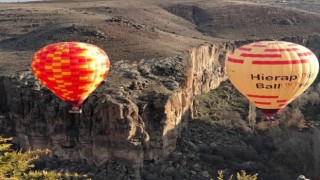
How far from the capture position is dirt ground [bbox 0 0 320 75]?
39094 mm

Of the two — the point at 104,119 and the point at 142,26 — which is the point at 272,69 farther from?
the point at 142,26

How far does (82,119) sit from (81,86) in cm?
491

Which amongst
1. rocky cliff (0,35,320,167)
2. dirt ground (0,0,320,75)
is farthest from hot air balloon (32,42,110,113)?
dirt ground (0,0,320,75)

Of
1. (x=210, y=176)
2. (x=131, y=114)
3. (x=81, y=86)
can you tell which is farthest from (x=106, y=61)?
(x=210, y=176)

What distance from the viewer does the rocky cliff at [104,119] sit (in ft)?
88.9

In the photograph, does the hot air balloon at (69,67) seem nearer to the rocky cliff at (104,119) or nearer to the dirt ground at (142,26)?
the rocky cliff at (104,119)

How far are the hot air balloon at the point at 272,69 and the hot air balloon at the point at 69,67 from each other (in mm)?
6000

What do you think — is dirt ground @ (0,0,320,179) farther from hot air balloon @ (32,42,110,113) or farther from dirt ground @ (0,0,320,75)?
hot air balloon @ (32,42,110,113)

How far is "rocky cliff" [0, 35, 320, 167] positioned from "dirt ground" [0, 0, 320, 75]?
408 cm

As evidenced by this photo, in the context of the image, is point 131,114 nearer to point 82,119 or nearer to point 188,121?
point 82,119

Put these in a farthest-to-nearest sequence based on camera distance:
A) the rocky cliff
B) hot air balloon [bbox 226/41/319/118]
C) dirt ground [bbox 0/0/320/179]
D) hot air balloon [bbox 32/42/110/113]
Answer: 1. dirt ground [bbox 0/0/320/179]
2. the rocky cliff
3. hot air balloon [bbox 32/42/110/113]
4. hot air balloon [bbox 226/41/319/118]

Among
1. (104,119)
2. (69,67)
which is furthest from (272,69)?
(104,119)

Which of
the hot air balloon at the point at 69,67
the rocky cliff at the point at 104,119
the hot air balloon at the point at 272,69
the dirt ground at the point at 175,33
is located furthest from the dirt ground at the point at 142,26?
the hot air balloon at the point at 272,69

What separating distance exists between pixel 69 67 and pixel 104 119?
567cm
